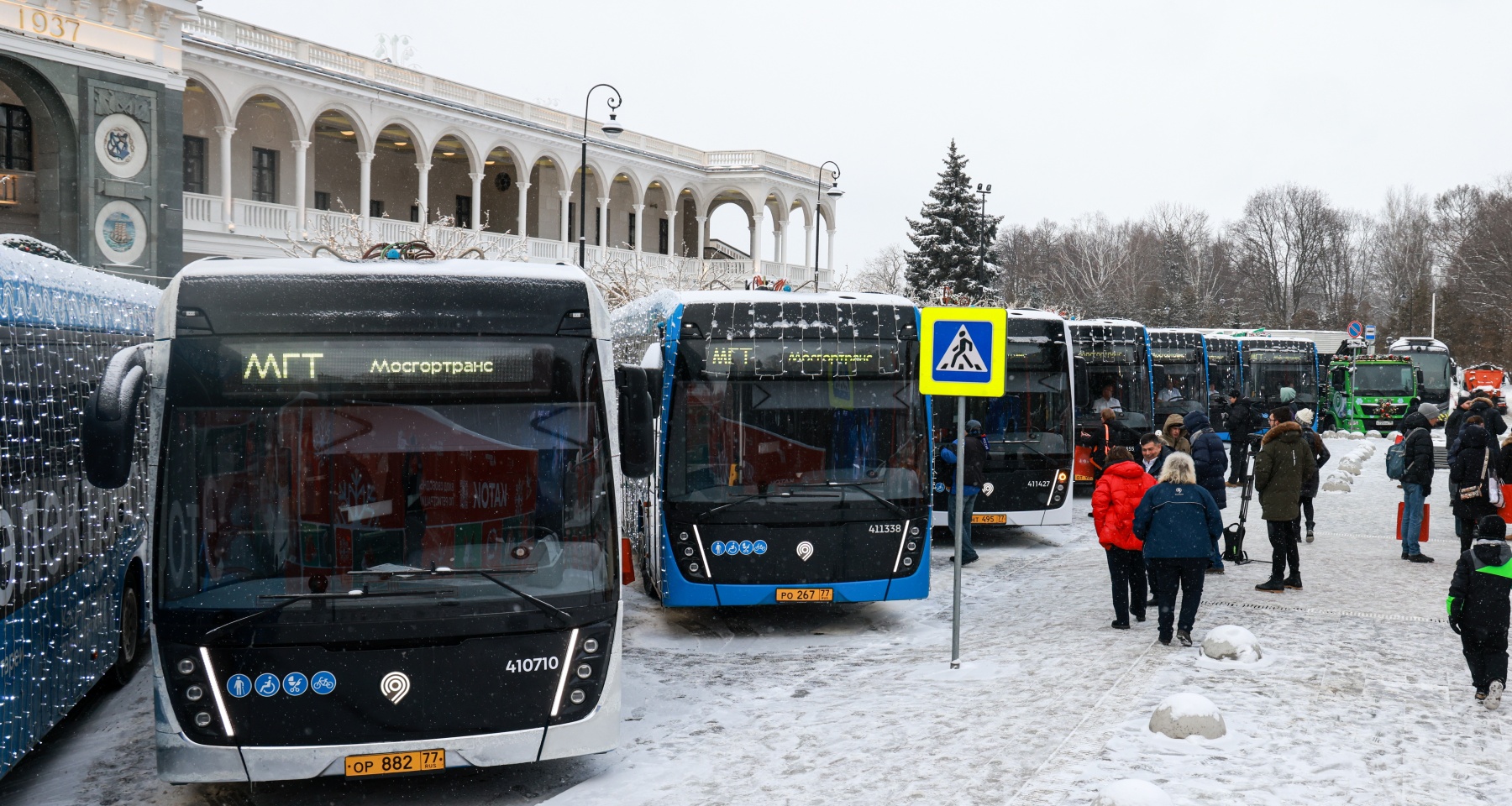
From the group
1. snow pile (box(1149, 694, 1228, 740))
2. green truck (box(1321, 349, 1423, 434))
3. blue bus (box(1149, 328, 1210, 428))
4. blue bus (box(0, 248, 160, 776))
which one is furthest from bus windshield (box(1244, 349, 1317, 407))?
blue bus (box(0, 248, 160, 776))

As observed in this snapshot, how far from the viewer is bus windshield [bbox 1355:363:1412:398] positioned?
38594mm

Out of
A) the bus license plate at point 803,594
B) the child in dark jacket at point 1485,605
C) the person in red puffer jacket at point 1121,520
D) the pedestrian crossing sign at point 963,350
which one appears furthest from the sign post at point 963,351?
the child in dark jacket at point 1485,605

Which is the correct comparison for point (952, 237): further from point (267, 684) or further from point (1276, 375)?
point (267, 684)

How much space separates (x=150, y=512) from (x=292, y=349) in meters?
1.01

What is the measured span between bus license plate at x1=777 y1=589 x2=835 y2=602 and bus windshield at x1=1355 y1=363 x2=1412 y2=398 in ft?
112

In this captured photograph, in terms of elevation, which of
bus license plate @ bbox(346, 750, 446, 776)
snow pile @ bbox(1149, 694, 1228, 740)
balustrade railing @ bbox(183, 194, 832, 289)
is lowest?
snow pile @ bbox(1149, 694, 1228, 740)

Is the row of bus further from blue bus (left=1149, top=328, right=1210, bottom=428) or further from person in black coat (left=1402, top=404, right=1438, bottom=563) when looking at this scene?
blue bus (left=1149, top=328, right=1210, bottom=428)

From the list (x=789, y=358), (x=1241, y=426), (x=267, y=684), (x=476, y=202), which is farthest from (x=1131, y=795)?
(x=476, y=202)

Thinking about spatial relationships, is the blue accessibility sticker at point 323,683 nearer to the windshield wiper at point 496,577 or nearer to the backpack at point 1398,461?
the windshield wiper at point 496,577

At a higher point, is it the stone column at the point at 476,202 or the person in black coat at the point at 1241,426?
the stone column at the point at 476,202

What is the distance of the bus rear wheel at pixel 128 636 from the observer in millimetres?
8664

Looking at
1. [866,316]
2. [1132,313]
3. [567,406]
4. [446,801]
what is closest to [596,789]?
[446,801]

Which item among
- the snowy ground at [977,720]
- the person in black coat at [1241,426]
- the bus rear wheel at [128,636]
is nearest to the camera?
the snowy ground at [977,720]

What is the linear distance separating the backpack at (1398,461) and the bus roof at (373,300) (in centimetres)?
1137
